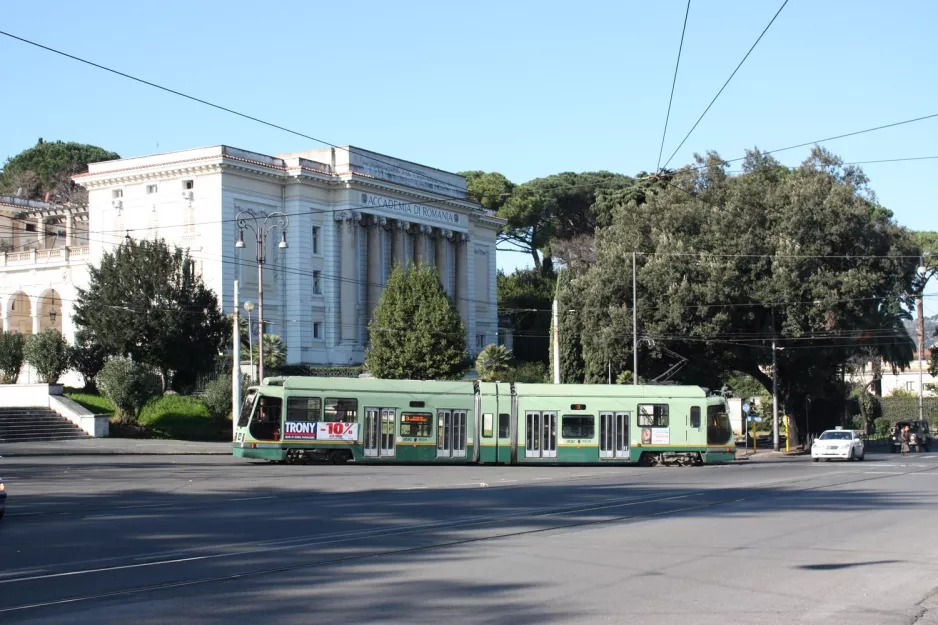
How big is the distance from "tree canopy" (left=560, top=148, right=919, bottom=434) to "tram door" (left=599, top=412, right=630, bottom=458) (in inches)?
561

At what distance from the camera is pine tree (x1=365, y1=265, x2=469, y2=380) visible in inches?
2379

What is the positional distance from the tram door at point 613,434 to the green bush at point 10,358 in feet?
86.9

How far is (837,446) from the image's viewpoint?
43406 millimetres

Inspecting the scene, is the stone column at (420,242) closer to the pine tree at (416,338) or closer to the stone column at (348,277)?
the stone column at (348,277)

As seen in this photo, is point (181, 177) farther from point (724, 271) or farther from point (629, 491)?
point (629, 491)

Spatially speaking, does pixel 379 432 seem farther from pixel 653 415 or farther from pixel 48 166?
pixel 48 166

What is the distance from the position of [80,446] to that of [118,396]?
6.23 m

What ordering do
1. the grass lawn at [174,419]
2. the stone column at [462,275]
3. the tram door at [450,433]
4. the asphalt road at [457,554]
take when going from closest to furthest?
1. the asphalt road at [457,554]
2. the tram door at [450,433]
3. the grass lawn at [174,419]
4. the stone column at [462,275]

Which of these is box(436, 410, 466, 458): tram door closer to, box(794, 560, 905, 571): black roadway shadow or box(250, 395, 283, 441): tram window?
box(250, 395, 283, 441): tram window

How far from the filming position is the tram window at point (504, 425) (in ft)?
119

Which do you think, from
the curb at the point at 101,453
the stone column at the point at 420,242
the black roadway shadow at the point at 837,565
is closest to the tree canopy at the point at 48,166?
the stone column at the point at 420,242

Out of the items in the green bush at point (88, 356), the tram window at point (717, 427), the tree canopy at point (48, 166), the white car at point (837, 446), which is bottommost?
the white car at point (837, 446)

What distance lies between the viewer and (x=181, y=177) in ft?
219

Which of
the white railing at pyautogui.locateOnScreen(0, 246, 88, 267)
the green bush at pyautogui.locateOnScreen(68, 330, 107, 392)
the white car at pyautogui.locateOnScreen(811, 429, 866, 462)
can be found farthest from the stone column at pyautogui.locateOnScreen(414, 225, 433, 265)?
the white car at pyautogui.locateOnScreen(811, 429, 866, 462)
